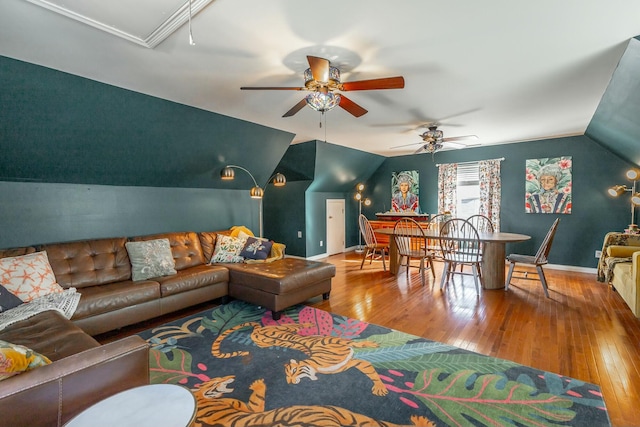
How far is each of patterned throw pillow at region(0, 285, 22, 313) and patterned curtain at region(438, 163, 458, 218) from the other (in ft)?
22.0

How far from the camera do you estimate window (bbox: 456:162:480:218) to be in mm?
6188

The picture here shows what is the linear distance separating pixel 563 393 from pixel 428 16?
8.61ft

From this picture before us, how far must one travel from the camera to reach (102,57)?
2.28m

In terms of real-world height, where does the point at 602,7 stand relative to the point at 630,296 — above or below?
above

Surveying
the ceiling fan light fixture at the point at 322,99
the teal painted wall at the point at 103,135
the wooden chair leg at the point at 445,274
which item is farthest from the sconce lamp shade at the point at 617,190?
the teal painted wall at the point at 103,135

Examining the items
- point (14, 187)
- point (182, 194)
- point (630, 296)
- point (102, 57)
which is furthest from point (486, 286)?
point (14, 187)

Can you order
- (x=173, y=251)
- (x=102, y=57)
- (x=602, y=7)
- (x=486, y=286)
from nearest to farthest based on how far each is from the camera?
(x=602, y=7)
(x=102, y=57)
(x=173, y=251)
(x=486, y=286)

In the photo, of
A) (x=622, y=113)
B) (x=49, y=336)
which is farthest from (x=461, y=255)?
A: (x=49, y=336)

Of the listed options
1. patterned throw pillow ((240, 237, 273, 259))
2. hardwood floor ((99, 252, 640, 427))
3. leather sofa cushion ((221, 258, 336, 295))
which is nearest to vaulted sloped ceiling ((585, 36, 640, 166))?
hardwood floor ((99, 252, 640, 427))

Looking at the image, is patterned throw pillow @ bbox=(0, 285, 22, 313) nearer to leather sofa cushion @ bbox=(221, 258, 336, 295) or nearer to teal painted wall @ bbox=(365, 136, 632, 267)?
leather sofa cushion @ bbox=(221, 258, 336, 295)

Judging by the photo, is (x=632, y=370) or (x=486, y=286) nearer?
(x=632, y=370)

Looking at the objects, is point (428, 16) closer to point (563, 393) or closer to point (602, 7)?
point (602, 7)

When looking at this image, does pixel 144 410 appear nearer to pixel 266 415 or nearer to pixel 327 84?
pixel 266 415

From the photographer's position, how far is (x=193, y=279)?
332cm
